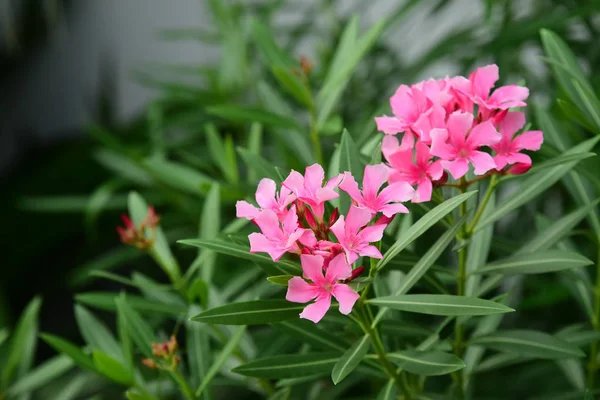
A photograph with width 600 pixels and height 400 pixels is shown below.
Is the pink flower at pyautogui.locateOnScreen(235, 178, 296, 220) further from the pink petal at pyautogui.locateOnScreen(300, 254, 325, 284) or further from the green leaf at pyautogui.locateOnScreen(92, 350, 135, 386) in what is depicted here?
the green leaf at pyautogui.locateOnScreen(92, 350, 135, 386)

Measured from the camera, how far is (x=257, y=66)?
4.89ft

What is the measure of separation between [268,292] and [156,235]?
14cm

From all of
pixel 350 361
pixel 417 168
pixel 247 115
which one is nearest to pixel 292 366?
pixel 350 361

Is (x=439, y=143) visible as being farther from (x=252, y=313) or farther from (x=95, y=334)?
(x=95, y=334)

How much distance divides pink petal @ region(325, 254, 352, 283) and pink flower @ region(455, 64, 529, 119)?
143 millimetres

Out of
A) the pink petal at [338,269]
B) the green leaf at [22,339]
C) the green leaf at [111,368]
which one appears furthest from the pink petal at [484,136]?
the green leaf at [22,339]

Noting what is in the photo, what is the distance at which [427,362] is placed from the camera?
0.47m

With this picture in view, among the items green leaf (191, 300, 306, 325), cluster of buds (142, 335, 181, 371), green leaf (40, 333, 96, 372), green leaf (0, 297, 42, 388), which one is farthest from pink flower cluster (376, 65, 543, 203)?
green leaf (0, 297, 42, 388)

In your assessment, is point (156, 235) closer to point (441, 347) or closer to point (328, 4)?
point (441, 347)

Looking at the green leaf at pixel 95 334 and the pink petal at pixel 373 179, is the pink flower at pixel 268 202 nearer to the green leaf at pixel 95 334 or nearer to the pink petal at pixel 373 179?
the pink petal at pixel 373 179

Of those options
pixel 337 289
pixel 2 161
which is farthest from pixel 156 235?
pixel 2 161

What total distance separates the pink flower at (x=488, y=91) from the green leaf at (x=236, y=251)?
16 centimetres

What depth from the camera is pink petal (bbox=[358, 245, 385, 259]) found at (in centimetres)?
38

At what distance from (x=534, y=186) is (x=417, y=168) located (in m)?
0.14
